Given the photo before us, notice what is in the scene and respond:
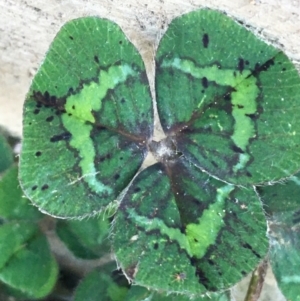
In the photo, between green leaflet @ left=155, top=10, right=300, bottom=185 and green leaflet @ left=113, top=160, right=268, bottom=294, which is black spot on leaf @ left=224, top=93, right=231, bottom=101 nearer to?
green leaflet @ left=155, top=10, right=300, bottom=185

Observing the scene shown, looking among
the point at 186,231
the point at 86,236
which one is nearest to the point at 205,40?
the point at 186,231

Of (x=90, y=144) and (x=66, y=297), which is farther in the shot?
(x=66, y=297)

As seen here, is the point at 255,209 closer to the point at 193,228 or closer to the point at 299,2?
the point at 193,228

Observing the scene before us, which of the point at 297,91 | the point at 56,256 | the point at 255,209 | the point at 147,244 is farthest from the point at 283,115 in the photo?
the point at 56,256

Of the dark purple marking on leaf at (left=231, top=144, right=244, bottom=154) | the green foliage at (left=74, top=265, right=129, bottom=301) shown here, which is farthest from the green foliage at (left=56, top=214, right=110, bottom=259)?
the dark purple marking on leaf at (left=231, top=144, right=244, bottom=154)

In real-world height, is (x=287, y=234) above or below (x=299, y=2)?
below

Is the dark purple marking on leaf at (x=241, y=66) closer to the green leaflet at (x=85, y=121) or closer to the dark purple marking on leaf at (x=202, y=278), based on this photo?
the green leaflet at (x=85, y=121)

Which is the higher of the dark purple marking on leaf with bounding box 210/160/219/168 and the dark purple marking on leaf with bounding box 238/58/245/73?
the dark purple marking on leaf with bounding box 238/58/245/73

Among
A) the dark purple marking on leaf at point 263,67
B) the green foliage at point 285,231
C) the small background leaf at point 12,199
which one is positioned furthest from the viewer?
the small background leaf at point 12,199

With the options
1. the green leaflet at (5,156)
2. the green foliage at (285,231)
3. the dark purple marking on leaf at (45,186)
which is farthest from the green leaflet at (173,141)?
the green leaflet at (5,156)
